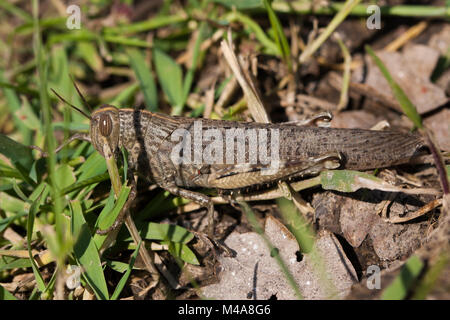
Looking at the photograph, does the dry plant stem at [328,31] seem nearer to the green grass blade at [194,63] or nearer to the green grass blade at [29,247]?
the green grass blade at [194,63]

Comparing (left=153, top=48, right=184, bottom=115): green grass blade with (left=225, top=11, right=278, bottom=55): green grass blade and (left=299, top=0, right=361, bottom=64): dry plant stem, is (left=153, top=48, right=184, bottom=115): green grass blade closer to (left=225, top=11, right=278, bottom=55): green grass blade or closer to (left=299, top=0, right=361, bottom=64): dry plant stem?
(left=225, top=11, right=278, bottom=55): green grass blade

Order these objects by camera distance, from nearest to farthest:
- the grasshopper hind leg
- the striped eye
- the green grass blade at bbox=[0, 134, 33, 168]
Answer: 1. the grasshopper hind leg
2. the striped eye
3. the green grass blade at bbox=[0, 134, 33, 168]

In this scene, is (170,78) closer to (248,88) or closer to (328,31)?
(248,88)

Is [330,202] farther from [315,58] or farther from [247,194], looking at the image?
[315,58]

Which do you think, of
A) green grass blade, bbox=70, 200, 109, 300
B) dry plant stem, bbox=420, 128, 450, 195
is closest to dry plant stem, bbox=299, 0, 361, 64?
dry plant stem, bbox=420, 128, 450, 195

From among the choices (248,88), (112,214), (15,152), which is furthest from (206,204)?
(15,152)

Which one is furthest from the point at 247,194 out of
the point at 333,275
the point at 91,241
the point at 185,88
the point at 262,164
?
the point at 185,88
